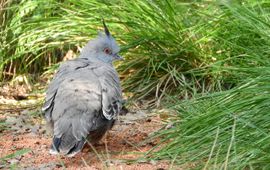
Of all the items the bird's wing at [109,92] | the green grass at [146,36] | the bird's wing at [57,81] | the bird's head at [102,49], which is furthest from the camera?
the green grass at [146,36]

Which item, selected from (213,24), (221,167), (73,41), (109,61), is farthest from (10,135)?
(221,167)

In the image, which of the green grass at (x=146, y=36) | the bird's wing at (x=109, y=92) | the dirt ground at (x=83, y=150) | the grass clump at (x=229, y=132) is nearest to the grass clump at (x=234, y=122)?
the grass clump at (x=229, y=132)

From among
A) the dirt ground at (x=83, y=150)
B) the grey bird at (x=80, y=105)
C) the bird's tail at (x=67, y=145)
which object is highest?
the grey bird at (x=80, y=105)

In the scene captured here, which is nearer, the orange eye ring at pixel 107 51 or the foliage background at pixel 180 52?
the foliage background at pixel 180 52

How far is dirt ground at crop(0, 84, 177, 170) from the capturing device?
4.62 meters

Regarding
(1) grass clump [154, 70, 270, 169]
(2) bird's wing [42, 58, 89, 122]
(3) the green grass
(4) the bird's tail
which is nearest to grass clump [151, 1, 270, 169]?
(1) grass clump [154, 70, 270, 169]

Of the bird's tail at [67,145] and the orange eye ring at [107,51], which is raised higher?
the orange eye ring at [107,51]

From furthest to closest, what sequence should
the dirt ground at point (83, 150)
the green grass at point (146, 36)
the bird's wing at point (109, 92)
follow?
1. the green grass at point (146, 36)
2. the bird's wing at point (109, 92)
3. the dirt ground at point (83, 150)

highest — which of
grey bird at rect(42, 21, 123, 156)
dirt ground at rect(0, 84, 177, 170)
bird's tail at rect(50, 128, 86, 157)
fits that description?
grey bird at rect(42, 21, 123, 156)

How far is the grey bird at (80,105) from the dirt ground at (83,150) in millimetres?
141

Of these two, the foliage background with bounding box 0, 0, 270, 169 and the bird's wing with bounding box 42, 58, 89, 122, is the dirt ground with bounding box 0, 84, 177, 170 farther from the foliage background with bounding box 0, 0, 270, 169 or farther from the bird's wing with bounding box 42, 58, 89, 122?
the bird's wing with bounding box 42, 58, 89, 122

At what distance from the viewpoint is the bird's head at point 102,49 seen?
578 centimetres

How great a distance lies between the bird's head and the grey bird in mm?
316

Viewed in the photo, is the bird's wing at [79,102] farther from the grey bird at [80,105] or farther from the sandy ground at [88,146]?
the sandy ground at [88,146]
